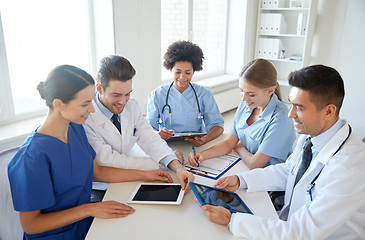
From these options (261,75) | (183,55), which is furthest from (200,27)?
(261,75)

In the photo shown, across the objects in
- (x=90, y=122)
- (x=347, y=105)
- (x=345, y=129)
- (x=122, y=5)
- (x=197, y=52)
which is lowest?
(x=347, y=105)

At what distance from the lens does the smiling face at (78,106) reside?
1190 mm

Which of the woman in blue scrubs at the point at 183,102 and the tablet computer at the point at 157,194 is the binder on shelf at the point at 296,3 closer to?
the woman in blue scrubs at the point at 183,102

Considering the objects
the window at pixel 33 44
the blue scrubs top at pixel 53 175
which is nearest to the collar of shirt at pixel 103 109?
the blue scrubs top at pixel 53 175

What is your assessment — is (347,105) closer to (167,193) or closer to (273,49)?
(273,49)

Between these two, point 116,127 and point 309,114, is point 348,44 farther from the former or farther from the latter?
point 116,127

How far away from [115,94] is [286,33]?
3.82m

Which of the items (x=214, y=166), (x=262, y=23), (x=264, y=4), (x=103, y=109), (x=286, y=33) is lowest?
(x=214, y=166)

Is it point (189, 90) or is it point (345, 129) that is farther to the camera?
point (189, 90)

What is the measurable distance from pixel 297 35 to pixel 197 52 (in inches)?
106

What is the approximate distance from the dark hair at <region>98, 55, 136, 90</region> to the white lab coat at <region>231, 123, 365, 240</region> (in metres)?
0.87

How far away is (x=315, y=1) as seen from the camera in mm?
4066

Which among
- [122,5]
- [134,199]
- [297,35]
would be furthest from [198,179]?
[297,35]

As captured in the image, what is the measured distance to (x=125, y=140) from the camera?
1.62 metres
